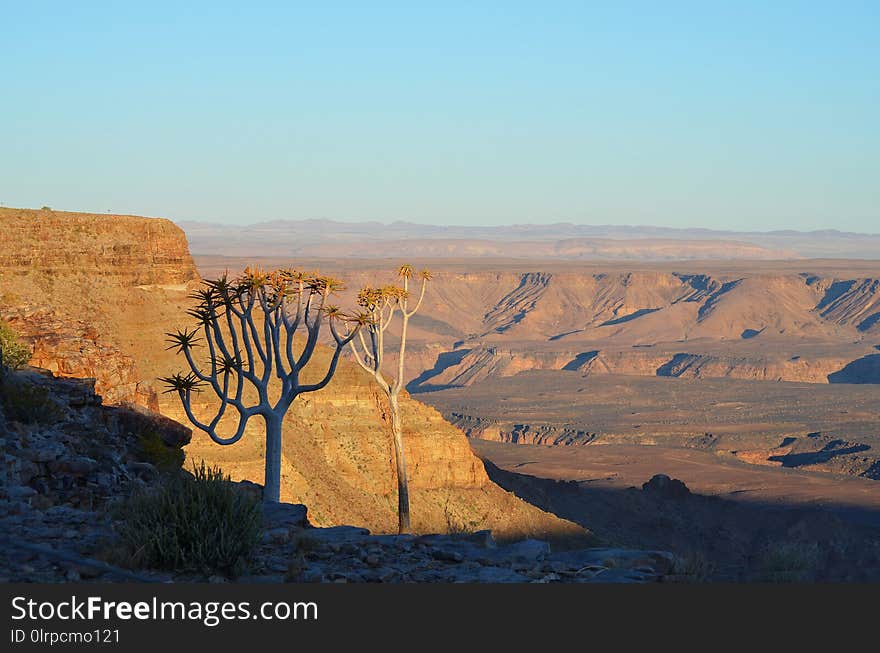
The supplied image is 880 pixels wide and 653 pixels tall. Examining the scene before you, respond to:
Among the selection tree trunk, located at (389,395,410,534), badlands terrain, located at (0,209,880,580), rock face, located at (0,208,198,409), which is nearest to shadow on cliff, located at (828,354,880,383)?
badlands terrain, located at (0,209,880,580)

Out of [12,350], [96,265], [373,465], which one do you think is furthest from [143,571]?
[96,265]

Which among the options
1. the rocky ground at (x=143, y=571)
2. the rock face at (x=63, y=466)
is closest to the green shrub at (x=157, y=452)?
the rock face at (x=63, y=466)

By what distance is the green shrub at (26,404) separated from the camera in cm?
1900

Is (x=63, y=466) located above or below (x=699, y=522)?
above

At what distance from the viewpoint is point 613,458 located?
328 feet

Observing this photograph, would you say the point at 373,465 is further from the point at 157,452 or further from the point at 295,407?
the point at 157,452

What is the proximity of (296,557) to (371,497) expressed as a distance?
33.0m

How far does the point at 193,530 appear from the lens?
39.9ft

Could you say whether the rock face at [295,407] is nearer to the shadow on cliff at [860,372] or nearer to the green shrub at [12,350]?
the green shrub at [12,350]

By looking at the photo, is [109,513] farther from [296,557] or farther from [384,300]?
[384,300]

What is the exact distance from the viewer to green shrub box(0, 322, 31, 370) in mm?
23148

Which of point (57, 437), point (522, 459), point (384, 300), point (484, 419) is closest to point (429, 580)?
point (57, 437)

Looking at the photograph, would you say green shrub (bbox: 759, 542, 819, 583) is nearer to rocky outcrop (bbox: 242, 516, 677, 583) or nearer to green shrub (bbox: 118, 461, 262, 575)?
rocky outcrop (bbox: 242, 516, 677, 583)

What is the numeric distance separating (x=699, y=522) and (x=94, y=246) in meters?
34.0
